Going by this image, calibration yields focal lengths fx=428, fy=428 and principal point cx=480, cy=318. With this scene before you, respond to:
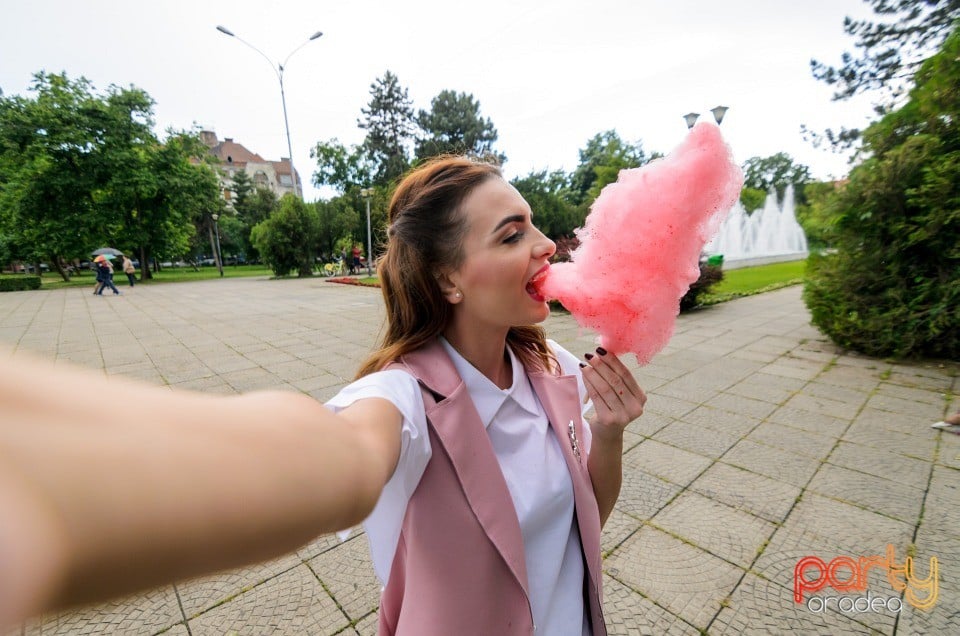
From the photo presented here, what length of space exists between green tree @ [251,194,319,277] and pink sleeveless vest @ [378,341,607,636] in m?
26.3

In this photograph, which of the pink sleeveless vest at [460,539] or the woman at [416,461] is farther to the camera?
the pink sleeveless vest at [460,539]

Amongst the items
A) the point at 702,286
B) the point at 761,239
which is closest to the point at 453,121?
→ the point at 761,239

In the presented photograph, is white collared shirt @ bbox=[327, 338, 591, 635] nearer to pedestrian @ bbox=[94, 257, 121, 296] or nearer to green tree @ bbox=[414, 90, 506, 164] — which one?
pedestrian @ bbox=[94, 257, 121, 296]

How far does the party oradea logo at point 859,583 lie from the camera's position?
2.24m

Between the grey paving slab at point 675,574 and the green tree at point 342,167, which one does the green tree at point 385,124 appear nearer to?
the green tree at point 342,167

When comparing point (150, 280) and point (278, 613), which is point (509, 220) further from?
point (150, 280)

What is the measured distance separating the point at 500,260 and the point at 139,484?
1.11 meters

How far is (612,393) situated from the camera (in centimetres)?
146

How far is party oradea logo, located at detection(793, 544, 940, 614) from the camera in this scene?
2.24 m

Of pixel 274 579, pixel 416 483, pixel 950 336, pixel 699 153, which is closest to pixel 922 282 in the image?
pixel 950 336

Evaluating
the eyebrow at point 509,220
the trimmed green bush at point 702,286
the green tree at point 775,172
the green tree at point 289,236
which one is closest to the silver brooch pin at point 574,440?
the eyebrow at point 509,220

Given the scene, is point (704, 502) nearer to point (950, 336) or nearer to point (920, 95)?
point (950, 336)

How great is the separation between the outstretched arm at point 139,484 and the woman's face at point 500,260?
33.7 inches

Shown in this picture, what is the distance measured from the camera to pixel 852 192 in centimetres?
639
